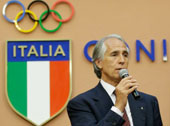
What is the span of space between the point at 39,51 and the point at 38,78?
0.97 ft

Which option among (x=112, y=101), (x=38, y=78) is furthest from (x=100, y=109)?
(x=38, y=78)

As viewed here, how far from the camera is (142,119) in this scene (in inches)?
101

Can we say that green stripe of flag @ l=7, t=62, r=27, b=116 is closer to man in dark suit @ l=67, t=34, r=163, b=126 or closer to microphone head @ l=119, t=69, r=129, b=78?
man in dark suit @ l=67, t=34, r=163, b=126

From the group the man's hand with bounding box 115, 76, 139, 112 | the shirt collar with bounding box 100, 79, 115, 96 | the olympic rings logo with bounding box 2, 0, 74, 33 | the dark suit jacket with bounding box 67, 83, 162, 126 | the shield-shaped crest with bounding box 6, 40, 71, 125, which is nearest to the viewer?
the man's hand with bounding box 115, 76, 139, 112

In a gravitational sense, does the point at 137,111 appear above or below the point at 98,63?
below

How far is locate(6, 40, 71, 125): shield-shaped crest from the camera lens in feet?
17.1

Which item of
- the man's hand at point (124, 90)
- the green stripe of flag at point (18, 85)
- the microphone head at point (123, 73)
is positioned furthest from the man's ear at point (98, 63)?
the green stripe of flag at point (18, 85)

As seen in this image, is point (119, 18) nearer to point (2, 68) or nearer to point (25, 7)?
point (25, 7)

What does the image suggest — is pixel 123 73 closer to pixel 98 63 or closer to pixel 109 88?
pixel 109 88

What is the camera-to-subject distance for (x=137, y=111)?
102 inches

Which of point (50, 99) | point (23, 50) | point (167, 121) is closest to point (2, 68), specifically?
point (23, 50)

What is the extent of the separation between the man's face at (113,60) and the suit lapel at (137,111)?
6.0 inches

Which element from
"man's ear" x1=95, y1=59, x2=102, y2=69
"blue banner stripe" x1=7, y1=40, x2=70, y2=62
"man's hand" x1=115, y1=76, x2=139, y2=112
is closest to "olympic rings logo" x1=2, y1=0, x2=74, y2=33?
"blue banner stripe" x1=7, y1=40, x2=70, y2=62

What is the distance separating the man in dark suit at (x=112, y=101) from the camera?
240 cm
